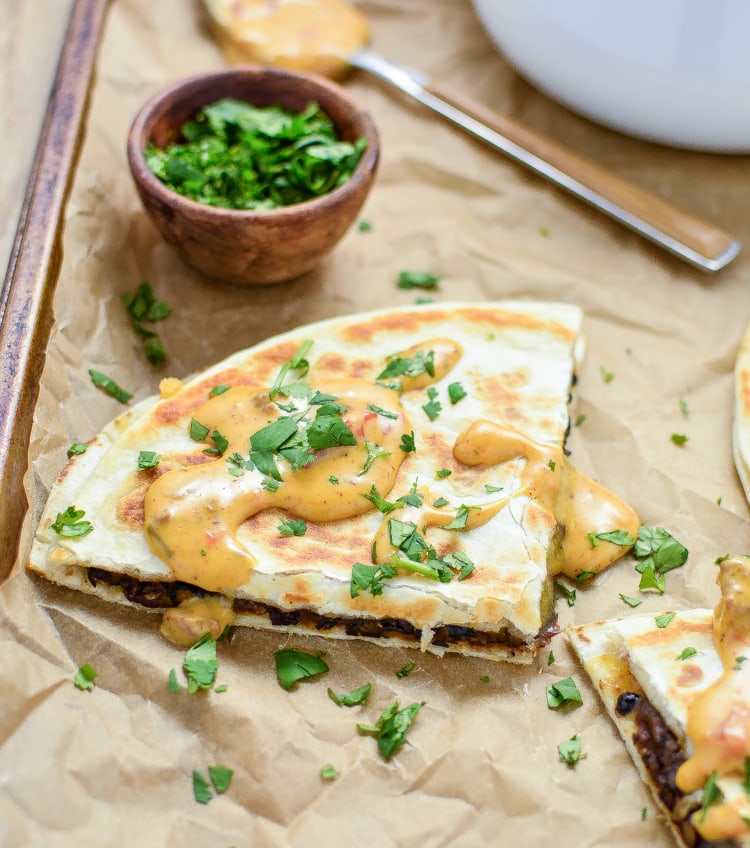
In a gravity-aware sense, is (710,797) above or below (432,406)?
below

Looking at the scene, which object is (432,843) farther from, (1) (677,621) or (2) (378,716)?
(1) (677,621)

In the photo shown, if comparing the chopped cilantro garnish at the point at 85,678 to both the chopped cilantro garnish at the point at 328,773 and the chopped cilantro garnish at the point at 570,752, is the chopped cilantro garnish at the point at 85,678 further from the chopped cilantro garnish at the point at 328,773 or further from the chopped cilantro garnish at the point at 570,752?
the chopped cilantro garnish at the point at 570,752

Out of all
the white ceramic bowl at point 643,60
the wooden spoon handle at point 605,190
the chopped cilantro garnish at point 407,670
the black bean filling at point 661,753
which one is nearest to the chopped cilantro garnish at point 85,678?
the chopped cilantro garnish at point 407,670

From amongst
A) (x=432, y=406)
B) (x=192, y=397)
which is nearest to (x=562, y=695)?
(x=432, y=406)

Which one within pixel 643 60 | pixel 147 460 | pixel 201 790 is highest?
pixel 643 60

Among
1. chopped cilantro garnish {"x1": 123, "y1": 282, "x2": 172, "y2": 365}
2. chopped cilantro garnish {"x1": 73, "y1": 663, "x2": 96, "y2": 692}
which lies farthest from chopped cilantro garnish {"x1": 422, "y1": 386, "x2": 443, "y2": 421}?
chopped cilantro garnish {"x1": 73, "y1": 663, "x2": 96, "y2": 692}

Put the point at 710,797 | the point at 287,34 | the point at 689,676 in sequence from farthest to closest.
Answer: the point at 287,34, the point at 689,676, the point at 710,797

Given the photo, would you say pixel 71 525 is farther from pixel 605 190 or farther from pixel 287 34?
pixel 287 34

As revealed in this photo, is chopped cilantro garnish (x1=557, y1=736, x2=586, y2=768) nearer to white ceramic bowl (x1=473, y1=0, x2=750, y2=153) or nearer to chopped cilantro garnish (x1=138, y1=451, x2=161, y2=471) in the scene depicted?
chopped cilantro garnish (x1=138, y1=451, x2=161, y2=471)
